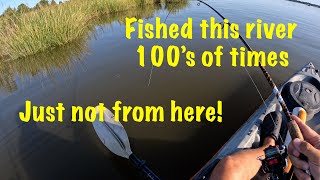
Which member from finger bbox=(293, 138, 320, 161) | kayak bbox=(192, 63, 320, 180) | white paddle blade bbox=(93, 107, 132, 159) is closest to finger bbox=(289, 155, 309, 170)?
finger bbox=(293, 138, 320, 161)

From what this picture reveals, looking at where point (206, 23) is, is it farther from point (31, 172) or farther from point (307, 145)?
point (307, 145)

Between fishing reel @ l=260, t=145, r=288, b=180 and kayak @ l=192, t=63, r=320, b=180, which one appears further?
kayak @ l=192, t=63, r=320, b=180

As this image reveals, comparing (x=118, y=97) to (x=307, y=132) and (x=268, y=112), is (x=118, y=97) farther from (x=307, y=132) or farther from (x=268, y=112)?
(x=307, y=132)

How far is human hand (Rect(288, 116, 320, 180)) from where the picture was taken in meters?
2.03

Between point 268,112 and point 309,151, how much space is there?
2.73 meters

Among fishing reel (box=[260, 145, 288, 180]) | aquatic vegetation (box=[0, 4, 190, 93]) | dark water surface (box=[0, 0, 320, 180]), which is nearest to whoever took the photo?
fishing reel (box=[260, 145, 288, 180])

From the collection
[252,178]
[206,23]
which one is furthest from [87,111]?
[206,23]

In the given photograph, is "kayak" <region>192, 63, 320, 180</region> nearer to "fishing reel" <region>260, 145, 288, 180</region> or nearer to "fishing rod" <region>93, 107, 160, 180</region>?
"fishing reel" <region>260, 145, 288, 180</region>

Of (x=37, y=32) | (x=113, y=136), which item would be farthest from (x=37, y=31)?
(x=113, y=136)

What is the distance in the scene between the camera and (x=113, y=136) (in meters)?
4.95

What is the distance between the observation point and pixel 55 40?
36.5ft

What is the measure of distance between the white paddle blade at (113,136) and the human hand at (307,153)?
301 cm

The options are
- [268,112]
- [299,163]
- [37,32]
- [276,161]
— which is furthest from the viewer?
[37,32]

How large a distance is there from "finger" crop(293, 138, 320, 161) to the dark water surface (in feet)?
9.11
